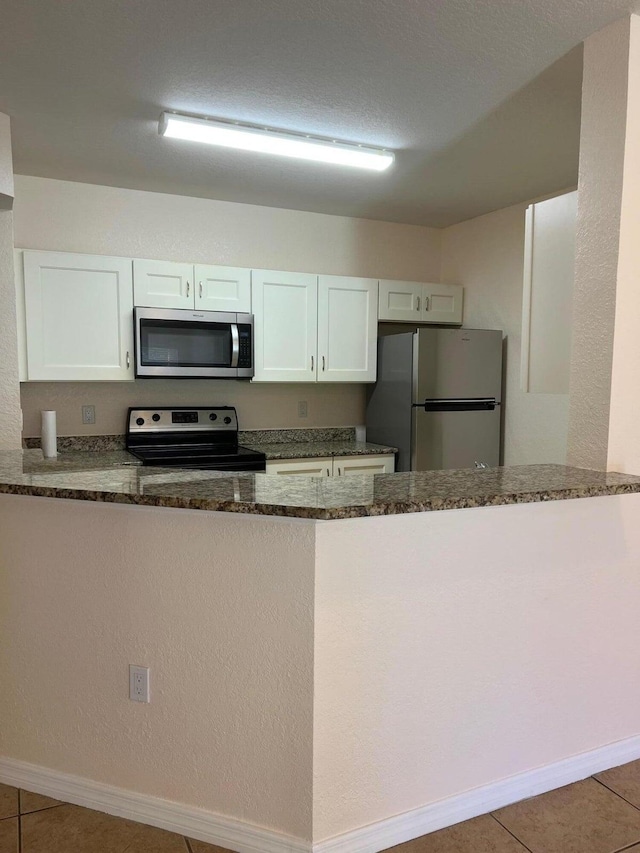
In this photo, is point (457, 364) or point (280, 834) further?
point (457, 364)

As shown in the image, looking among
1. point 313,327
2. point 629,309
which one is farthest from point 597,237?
point 313,327

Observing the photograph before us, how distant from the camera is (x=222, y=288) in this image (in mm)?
3771

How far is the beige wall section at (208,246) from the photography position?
362cm

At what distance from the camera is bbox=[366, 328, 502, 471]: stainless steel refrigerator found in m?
3.87

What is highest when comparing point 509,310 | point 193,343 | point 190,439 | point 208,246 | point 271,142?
point 271,142

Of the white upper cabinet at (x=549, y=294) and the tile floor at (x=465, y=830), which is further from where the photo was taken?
the white upper cabinet at (x=549, y=294)

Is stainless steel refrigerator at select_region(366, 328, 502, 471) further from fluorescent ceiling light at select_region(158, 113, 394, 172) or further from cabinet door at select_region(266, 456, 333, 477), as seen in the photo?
fluorescent ceiling light at select_region(158, 113, 394, 172)

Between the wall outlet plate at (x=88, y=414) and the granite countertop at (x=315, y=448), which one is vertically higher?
the wall outlet plate at (x=88, y=414)

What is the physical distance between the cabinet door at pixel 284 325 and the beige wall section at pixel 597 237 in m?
2.12

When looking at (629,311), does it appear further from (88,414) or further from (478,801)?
(88,414)

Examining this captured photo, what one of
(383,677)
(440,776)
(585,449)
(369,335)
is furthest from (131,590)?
(369,335)

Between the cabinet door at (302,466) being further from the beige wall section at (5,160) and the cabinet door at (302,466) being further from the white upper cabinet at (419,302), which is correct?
the beige wall section at (5,160)

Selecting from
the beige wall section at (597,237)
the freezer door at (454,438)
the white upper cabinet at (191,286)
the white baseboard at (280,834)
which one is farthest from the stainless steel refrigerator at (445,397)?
the white baseboard at (280,834)

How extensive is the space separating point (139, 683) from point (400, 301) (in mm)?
3171
